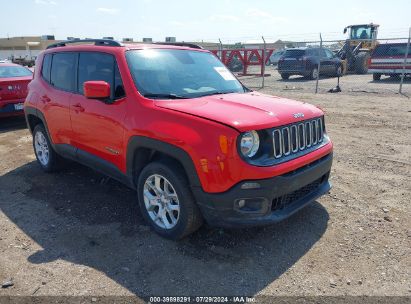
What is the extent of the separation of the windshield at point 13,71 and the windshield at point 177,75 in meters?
6.39

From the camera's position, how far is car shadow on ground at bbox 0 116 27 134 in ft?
A: 29.6

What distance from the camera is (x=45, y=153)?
5.77 m

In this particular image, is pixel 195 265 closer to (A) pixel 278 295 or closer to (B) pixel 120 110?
(A) pixel 278 295

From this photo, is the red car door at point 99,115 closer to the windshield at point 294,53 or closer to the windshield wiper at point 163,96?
the windshield wiper at point 163,96

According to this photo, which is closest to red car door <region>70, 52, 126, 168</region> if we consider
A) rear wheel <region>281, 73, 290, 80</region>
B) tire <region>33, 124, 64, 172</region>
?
tire <region>33, 124, 64, 172</region>

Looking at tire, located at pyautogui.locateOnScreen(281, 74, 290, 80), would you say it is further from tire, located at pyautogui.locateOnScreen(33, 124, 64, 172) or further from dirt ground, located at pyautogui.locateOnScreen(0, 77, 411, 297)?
tire, located at pyautogui.locateOnScreen(33, 124, 64, 172)

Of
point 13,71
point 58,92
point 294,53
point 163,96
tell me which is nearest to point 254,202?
point 163,96

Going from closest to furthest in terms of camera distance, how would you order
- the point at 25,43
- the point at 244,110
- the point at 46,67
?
the point at 244,110, the point at 46,67, the point at 25,43

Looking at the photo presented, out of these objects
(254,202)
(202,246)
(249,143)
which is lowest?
(202,246)

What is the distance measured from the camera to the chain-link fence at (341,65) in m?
15.6

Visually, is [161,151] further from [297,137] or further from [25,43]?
[25,43]

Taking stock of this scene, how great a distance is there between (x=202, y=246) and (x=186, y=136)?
1137mm

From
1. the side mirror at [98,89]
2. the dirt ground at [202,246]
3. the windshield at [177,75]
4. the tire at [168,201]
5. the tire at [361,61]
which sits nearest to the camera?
the dirt ground at [202,246]

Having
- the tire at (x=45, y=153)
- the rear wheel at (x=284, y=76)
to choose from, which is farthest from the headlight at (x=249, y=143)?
the rear wheel at (x=284, y=76)
